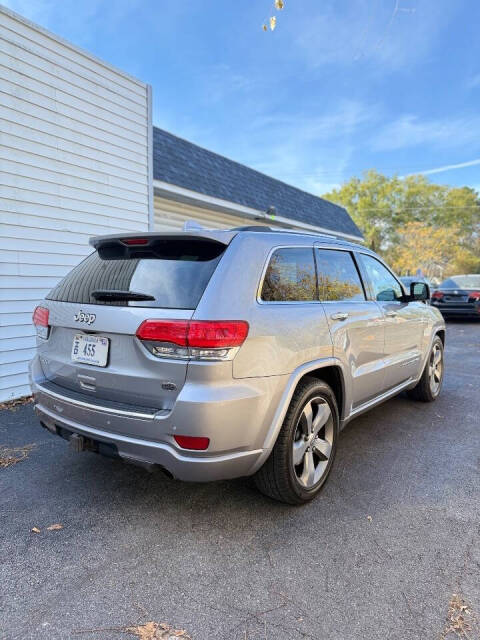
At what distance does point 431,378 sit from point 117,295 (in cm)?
397

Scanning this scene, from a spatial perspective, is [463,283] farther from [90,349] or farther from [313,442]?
[90,349]

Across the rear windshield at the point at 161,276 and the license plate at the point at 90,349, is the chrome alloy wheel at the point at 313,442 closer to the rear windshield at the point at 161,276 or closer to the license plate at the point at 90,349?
the rear windshield at the point at 161,276

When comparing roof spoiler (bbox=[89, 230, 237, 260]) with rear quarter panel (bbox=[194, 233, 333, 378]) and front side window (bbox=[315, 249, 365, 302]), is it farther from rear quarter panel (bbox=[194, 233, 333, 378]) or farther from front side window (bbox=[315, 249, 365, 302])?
front side window (bbox=[315, 249, 365, 302])

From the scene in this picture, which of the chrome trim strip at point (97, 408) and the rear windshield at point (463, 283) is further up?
the rear windshield at point (463, 283)

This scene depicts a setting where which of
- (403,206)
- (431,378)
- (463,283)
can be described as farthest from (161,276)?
(403,206)

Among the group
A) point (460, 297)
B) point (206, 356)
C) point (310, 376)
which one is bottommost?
point (310, 376)

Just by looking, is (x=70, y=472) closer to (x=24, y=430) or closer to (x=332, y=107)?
(x=24, y=430)

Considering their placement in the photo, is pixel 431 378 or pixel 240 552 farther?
pixel 431 378

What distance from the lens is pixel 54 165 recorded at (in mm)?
4914

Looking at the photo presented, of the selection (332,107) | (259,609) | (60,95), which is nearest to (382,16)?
(60,95)

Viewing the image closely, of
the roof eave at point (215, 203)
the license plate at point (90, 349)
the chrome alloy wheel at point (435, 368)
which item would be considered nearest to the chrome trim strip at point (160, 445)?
the license plate at point (90, 349)

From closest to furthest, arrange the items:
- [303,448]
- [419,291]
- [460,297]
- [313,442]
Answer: [303,448] → [313,442] → [419,291] → [460,297]

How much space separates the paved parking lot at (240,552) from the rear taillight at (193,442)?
610 millimetres

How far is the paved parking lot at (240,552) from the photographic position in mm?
1675
